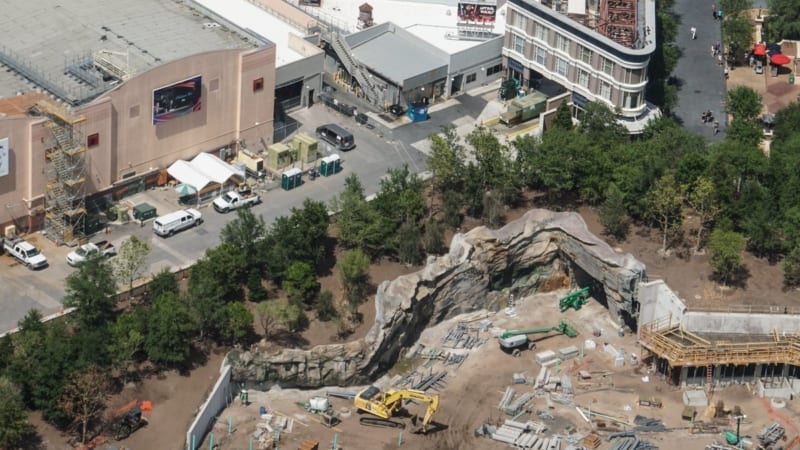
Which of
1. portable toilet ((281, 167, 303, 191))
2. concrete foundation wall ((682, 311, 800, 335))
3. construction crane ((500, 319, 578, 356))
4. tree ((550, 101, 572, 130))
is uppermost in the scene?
tree ((550, 101, 572, 130))

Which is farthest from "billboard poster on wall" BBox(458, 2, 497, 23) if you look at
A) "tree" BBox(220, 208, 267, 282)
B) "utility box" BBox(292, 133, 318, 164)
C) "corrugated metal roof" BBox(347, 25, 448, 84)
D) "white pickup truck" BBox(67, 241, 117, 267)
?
"white pickup truck" BBox(67, 241, 117, 267)

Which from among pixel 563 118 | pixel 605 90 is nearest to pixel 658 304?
pixel 563 118

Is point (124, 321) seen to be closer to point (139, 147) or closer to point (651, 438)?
point (139, 147)

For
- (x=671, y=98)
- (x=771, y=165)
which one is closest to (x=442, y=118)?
(x=671, y=98)

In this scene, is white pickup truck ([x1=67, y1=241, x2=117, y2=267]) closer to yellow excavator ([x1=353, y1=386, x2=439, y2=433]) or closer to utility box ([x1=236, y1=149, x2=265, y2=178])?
utility box ([x1=236, y1=149, x2=265, y2=178])

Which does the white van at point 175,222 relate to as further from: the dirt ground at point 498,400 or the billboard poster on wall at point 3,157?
the dirt ground at point 498,400

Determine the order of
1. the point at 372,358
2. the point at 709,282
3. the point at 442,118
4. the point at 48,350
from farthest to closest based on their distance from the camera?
the point at 442,118, the point at 709,282, the point at 372,358, the point at 48,350
